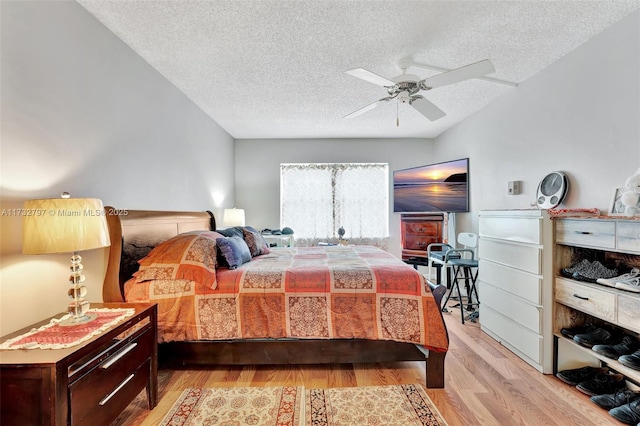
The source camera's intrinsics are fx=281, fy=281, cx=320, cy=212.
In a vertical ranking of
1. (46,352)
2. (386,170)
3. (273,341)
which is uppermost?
(386,170)

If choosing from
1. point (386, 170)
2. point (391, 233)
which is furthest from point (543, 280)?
point (386, 170)

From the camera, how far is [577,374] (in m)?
2.04

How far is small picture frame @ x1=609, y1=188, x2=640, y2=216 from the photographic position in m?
1.93

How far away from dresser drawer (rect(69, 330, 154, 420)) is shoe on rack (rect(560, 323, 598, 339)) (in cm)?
287

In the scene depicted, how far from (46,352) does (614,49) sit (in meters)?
3.78

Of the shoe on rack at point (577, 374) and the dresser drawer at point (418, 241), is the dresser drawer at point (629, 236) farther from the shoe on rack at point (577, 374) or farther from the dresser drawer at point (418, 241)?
the dresser drawer at point (418, 241)

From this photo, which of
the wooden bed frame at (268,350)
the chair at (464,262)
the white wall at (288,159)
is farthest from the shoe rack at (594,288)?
the white wall at (288,159)

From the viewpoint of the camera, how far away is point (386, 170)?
17.0 ft

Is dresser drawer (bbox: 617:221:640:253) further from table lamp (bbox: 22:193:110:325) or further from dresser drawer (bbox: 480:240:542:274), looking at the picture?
table lamp (bbox: 22:193:110:325)

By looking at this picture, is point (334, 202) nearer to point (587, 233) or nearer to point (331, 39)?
point (331, 39)

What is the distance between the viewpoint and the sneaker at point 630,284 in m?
1.64

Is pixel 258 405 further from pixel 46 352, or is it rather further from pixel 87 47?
pixel 87 47

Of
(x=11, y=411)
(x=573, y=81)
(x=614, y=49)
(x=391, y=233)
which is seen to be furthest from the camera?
(x=391, y=233)

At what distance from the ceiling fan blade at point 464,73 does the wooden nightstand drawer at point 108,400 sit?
270cm
